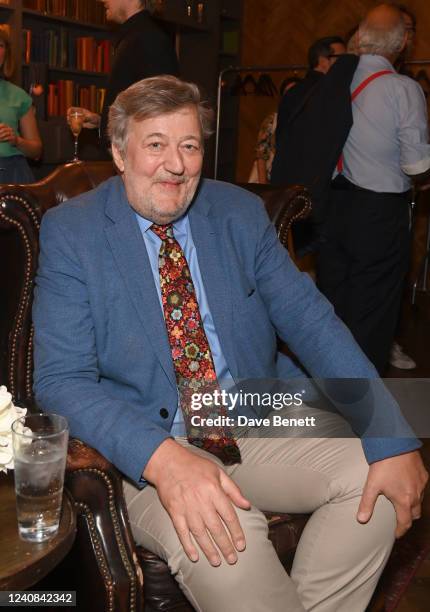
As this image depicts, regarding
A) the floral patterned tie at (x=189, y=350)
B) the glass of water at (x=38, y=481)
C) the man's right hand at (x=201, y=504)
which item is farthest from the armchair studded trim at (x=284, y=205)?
the glass of water at (x=38, y=481)

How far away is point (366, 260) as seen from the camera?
10.6 feet

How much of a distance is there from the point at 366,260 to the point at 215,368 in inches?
69.1

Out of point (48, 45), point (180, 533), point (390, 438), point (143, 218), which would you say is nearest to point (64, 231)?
point (143, 218)

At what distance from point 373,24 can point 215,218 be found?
5.67 ft

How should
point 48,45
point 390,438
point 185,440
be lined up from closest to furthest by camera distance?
point 390,438 → point 185,440 → point 48,45

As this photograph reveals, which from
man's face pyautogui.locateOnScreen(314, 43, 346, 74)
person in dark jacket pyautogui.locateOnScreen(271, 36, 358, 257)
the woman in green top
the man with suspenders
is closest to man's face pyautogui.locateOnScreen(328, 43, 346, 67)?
man's face pyautogui.locateOnScreen(314, 43, 346, 74)

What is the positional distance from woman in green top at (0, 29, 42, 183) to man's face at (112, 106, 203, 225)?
82.4 inches

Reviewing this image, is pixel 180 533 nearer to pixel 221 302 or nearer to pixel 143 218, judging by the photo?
pixel 221 302

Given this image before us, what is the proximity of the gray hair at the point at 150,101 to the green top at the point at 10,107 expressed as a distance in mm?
2111

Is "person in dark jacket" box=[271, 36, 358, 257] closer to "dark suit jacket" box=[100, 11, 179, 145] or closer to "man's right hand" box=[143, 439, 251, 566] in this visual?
"dark suit jacket" box=[100, 11, 179, 145]

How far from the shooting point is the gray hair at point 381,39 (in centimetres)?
300

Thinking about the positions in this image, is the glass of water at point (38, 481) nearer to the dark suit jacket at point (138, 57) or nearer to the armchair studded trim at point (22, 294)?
the armchair studded trim at point (22, 294)

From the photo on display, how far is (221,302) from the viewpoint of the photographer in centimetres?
163

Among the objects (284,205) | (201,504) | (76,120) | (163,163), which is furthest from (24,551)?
(76,120)
